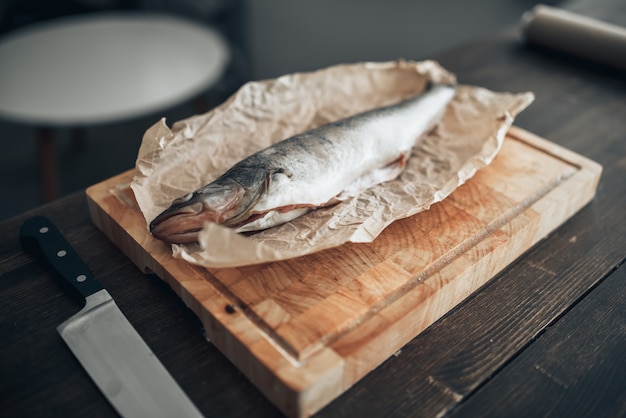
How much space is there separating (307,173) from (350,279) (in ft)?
0.73

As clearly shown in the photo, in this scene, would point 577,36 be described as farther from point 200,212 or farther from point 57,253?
point 57,253

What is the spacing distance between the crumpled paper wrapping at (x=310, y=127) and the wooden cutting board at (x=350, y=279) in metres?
0.04

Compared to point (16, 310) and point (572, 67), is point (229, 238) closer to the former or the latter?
point (16, 310)

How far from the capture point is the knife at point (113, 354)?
741mm

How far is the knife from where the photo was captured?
0.74 meters

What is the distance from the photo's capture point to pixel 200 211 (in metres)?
0.88

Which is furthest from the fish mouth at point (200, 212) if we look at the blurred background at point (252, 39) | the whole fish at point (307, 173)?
the blurred background at point (252, 39)

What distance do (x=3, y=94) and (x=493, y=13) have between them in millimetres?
2202

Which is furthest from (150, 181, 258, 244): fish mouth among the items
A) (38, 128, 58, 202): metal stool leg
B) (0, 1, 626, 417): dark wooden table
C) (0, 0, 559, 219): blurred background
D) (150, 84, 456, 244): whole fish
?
(0, 0, 559, 219): blurred background

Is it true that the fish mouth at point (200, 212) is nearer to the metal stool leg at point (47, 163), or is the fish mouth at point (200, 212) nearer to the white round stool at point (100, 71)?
the white round stool at point (100, 71)

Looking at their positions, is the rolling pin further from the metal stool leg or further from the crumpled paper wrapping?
the metal stool leg

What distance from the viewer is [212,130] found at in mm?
1153

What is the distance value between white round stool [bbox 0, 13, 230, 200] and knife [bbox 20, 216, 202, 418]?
1.23 meters

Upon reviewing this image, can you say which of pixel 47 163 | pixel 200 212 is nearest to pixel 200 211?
pixel 200 212
